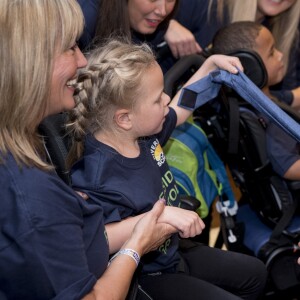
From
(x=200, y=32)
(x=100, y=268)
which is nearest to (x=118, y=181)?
(x=100, y=268)

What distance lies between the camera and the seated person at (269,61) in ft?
5.88

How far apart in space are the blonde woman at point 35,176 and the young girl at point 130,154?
0.89ft

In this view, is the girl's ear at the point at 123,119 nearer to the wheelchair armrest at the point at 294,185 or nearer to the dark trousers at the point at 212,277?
the dark trousers at the point at 212,277

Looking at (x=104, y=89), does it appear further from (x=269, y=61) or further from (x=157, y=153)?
(x=269, y=61)

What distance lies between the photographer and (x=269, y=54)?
6.70ft

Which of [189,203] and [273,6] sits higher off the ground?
[273,6]

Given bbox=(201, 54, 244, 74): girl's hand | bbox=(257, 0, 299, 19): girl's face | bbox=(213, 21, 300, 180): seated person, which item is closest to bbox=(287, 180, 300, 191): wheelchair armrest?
Answer: bbox=(213, 21, 300, 180): seated person

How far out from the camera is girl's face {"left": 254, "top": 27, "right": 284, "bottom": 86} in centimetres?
201

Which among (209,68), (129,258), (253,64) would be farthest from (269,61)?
(129,258)

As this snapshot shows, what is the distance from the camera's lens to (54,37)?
1.04 m

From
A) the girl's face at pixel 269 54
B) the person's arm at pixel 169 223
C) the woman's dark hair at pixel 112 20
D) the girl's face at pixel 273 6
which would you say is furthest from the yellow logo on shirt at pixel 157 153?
the girl's face at pixel 273 6

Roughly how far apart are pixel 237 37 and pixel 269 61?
152 millimetres

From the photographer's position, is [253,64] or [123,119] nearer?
[123,119]

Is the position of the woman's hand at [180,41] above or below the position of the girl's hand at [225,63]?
below
